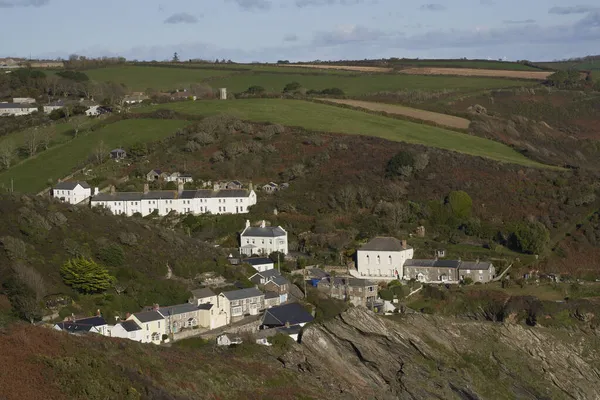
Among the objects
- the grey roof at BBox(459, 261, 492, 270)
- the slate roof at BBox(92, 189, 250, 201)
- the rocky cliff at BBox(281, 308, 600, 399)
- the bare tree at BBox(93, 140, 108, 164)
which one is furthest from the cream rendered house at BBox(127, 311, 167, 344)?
the bare tree at BBox(93, 140, 108, 164)

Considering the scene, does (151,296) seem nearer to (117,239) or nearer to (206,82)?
(117,239)

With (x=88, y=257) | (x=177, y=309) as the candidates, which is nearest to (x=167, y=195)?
(x=88, y=257)

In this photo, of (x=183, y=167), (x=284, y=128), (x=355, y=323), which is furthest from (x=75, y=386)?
(x=284, y=128)

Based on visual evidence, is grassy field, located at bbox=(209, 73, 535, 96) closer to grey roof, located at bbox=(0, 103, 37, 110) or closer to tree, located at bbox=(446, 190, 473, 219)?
grey roof, located at bbox=(0, 103, 37, 110)

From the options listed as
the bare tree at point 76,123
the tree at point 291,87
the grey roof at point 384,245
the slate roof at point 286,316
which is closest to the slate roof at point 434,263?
the grey roof at point 384,245

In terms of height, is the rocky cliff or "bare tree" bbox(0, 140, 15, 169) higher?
"bare tree" bbox(0, 140, 15, 169)

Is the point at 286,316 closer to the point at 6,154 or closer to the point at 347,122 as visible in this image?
the point at 6,154

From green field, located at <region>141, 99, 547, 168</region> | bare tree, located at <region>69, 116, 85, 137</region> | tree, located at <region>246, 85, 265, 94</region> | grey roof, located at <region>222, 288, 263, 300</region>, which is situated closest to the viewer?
grey roof, located at <region>222, 288, 263, 300</region>
